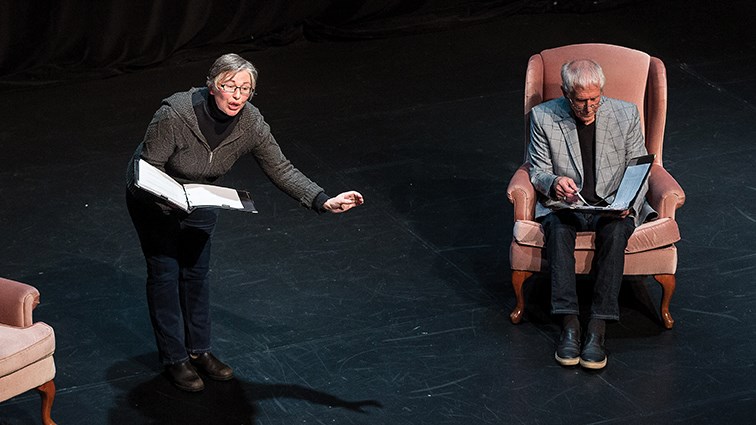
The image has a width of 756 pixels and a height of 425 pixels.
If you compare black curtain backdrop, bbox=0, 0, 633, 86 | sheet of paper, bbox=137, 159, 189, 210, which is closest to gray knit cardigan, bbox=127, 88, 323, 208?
sheet of paper, bbox=137, 159, 189, 210

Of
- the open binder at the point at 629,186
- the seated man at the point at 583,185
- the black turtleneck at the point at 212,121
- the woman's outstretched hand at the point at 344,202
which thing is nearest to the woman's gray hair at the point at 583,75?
the seated man at the point at 583,185

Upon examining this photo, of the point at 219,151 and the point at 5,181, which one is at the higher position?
the point at 219,151

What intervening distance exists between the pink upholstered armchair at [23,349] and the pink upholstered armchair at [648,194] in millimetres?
1925

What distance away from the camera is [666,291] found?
5.34 meters

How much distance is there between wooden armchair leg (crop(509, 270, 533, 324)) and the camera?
213 inches

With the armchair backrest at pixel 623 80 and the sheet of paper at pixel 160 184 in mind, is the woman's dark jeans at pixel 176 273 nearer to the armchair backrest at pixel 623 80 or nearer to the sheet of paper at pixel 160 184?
the sheet of paper at pixel 160 184

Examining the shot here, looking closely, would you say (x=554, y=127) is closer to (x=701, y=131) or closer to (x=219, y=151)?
(x=219, y=151)

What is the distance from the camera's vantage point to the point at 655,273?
5.34 metres

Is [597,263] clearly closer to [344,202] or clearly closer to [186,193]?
[344,202]

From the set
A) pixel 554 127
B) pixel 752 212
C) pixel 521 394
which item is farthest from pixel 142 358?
pixel 752 212

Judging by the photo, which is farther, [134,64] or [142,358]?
[134,64]

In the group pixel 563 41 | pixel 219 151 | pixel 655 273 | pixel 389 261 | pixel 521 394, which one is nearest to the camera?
pixel 219 151

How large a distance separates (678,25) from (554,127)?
390 cm

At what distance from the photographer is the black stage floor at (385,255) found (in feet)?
16.3
